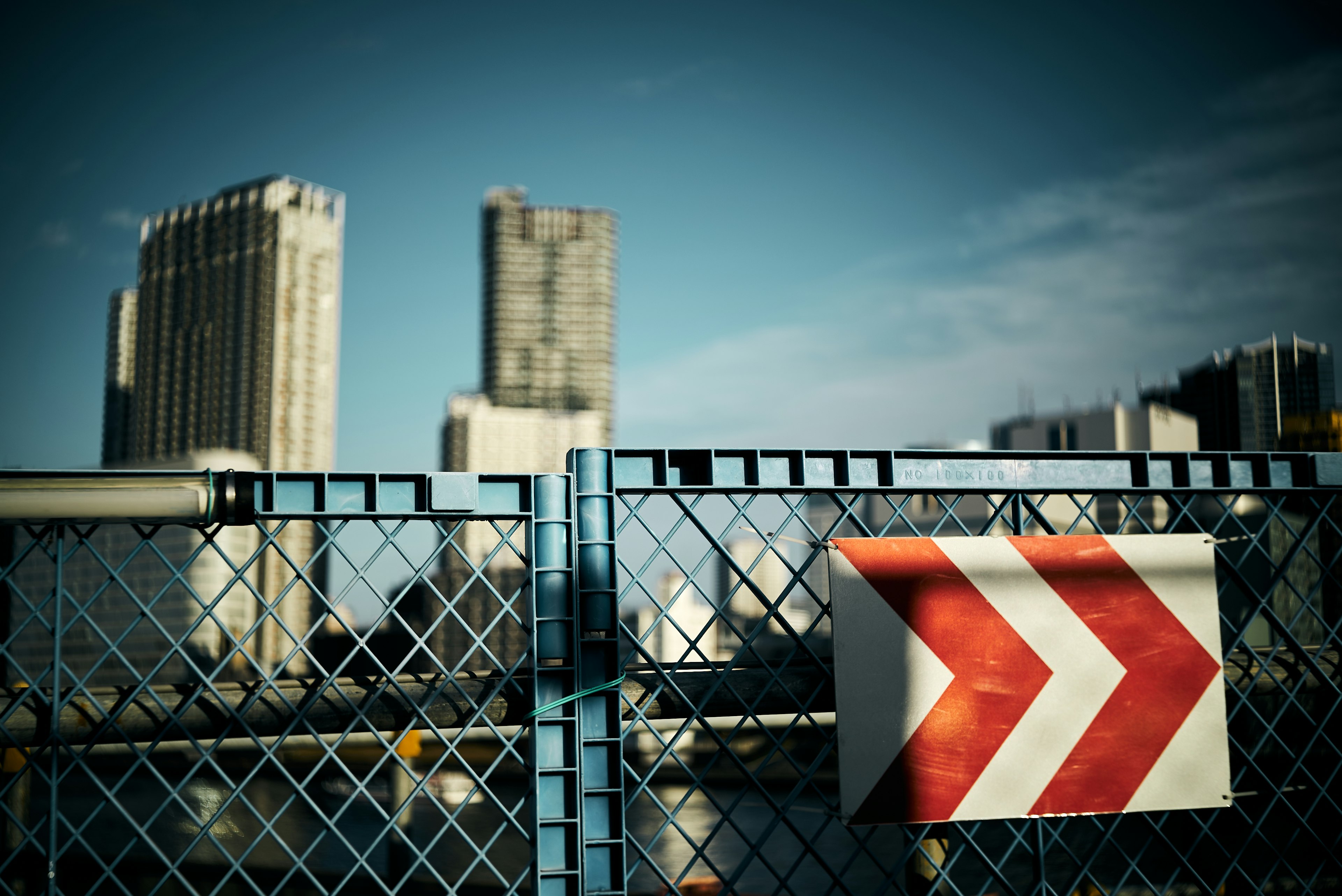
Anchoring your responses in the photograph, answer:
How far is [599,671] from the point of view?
879cm

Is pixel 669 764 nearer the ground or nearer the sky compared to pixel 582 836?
nearer the ground

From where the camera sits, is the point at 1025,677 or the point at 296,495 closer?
the point at 296,495

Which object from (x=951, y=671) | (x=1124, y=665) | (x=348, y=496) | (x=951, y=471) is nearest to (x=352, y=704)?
(x=348, y=496)

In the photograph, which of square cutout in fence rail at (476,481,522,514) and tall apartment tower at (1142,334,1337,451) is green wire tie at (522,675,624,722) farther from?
tall apartment tower at (1142,334,1337,451)

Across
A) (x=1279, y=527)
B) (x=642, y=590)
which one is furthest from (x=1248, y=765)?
(x=1279, y=527)

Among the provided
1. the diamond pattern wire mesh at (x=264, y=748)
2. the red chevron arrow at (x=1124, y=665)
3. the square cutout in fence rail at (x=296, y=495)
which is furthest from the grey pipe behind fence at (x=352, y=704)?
the square cutout in fence rail at (x=296, y=495)

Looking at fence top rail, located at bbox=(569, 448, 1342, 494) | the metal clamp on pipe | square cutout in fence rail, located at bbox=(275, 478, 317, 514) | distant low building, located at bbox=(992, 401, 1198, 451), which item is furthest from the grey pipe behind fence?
distant low building, located at bbox=(992, 401, 1198, 451)

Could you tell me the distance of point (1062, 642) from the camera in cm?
943

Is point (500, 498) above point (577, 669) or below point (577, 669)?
above

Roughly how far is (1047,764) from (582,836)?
4285mm

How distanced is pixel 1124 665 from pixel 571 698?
5.19 m

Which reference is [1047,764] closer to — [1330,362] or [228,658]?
[228,658]

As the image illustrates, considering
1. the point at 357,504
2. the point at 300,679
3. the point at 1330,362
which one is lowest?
the point at 300,679

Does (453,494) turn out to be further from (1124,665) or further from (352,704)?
(1124,665)
